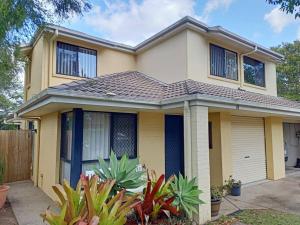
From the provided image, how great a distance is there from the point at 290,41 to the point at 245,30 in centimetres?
1603

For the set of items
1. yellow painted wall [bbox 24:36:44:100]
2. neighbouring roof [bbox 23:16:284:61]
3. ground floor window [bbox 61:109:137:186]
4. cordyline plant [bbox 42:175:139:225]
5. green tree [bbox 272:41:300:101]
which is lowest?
cordyline plant [bbox 42:175:139:225]

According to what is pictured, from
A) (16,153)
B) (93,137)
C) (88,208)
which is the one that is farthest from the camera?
(16,153)

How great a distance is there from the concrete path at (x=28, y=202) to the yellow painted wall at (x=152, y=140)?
12.4 feet

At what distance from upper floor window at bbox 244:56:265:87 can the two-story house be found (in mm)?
61

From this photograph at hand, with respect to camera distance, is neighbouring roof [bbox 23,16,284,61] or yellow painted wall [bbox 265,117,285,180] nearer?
neighbouring roof [bbox 23,16,284,61]

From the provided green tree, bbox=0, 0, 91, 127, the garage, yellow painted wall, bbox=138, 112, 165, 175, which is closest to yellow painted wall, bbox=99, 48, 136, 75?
green tree, bbox=0, 0, 91, 127

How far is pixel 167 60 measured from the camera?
37.3ft

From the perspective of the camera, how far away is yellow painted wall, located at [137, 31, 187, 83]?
10.5 m

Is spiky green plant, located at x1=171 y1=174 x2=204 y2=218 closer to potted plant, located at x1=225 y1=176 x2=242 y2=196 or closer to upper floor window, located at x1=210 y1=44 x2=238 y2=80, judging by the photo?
potted plant, located at x1=225 y1=176 x2=242 y2=196

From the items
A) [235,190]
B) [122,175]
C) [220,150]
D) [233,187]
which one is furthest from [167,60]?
[122,175]

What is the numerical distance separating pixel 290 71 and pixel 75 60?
76.2 ft

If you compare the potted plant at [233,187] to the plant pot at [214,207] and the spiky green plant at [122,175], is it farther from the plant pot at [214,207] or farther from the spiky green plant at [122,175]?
the spiky green plant at [122,175]

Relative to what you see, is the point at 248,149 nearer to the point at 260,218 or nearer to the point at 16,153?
the point at 260,218

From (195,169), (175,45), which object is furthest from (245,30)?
(195,169)
